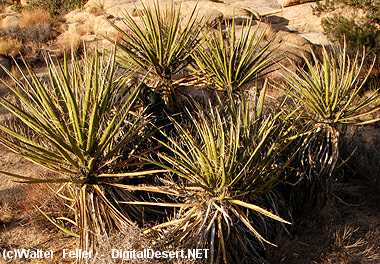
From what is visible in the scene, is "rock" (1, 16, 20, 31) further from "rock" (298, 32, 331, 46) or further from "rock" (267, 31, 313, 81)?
"rock" (298, 32, 331, 46)

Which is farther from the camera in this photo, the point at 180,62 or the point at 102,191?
the point at 180,62

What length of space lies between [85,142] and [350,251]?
310 cm

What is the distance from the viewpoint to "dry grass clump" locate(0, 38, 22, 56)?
11071 mm

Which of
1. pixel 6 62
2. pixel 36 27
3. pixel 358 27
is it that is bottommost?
pixel 6 62

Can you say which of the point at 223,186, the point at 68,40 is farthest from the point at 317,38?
the point at 223,186

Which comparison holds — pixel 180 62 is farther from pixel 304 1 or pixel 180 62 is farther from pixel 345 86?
pixel 304 1

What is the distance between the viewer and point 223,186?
372cm

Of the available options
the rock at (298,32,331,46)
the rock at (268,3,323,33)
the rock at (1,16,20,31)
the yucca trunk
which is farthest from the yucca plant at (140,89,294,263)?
the rock at (1,16,20,31)

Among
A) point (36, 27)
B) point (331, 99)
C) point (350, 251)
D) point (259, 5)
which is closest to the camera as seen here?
point (350, 251)

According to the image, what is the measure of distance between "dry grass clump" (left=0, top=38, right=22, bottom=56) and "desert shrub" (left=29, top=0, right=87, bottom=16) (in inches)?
180

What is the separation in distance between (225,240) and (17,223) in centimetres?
281

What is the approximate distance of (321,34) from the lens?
12.3 metres

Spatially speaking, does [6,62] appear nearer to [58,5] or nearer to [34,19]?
[34,19]

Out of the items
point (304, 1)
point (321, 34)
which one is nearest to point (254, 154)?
point (321, 34)
